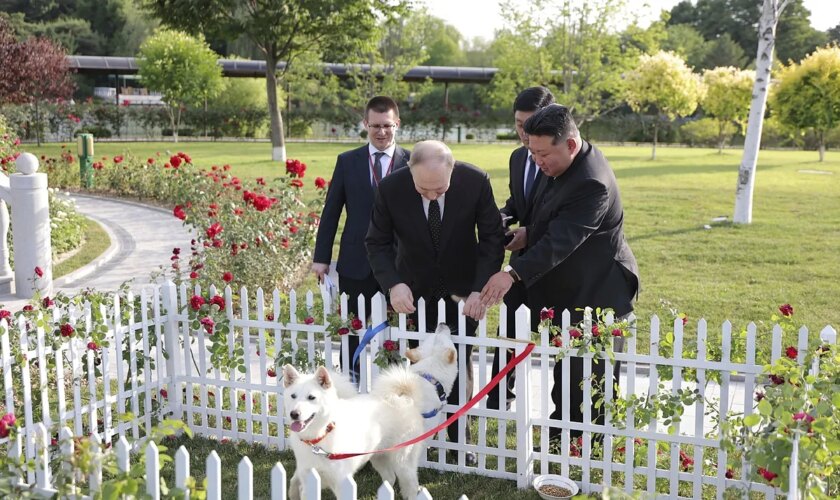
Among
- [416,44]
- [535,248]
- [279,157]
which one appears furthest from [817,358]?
[416,44]

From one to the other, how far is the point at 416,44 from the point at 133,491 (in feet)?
128

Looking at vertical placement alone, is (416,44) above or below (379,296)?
above

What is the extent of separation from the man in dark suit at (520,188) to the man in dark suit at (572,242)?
193mm

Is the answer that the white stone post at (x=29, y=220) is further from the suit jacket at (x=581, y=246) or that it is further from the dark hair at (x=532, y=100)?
the suit jacket at (x=581, y=246)

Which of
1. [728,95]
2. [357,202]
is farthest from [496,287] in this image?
[728,95]

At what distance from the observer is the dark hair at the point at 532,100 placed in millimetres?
4738

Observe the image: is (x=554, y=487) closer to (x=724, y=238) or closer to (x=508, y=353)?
(x=508, y=353)

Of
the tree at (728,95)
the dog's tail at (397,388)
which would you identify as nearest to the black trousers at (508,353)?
the dog's tail at (397,388)

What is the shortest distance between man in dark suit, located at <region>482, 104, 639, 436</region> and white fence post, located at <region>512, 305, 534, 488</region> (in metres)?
0.19

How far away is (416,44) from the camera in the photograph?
3972 centimetres

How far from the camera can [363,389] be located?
4.47 meters

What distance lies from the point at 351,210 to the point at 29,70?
935 inches

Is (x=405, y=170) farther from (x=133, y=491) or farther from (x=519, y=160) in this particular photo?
(x=133, y=491)

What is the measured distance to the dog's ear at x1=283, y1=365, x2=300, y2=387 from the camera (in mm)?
3393
